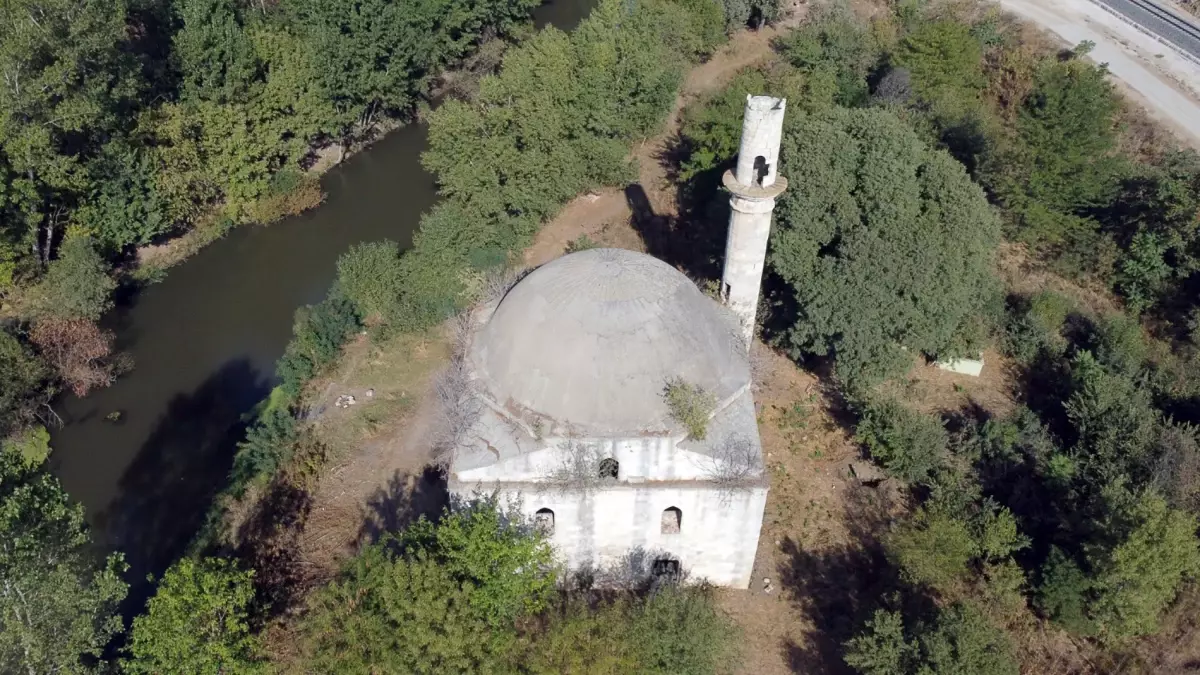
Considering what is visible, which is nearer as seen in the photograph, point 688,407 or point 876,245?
point 688,407

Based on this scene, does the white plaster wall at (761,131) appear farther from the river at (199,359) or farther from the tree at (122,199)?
the tree at (122,199)

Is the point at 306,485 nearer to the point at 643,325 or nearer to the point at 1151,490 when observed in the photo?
the point at 643,325

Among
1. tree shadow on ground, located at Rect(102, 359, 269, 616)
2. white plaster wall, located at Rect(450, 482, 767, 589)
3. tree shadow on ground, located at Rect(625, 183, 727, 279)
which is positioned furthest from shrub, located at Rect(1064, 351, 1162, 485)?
tree shadow on ground, located at Rect(102, 359, 269, 616)

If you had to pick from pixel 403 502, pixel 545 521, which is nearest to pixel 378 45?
pixel 403 502

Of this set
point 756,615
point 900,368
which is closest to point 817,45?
point 900,368

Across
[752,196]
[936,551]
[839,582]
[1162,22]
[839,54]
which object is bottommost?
[839,582]

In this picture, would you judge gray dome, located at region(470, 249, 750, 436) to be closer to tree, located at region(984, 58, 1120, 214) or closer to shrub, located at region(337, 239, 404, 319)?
shrub, located at region(337, 239, 404, 319)

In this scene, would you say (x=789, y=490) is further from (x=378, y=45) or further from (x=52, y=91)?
(x=378, y=45)
